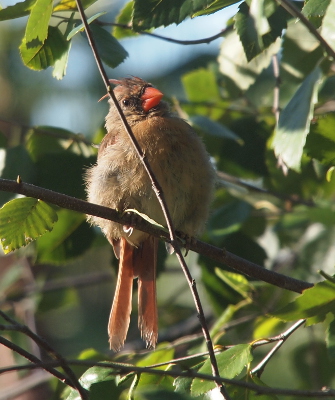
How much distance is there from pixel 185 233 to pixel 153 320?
0.52 metres

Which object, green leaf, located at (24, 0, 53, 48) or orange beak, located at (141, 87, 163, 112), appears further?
orange beak, located at (141, 87, 163, 112)

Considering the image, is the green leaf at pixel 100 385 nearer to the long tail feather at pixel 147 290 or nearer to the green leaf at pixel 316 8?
the long tail feather at pixel 147 290

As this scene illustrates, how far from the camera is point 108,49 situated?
2957mm

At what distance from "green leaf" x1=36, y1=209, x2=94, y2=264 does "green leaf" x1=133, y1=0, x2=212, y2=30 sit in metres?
1.32

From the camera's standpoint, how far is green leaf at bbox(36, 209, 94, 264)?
3.57 meters

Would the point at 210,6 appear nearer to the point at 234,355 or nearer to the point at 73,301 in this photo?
the point at 234,355

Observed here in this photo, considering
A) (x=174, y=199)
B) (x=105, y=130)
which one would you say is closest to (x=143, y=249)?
(x=174, y=199)

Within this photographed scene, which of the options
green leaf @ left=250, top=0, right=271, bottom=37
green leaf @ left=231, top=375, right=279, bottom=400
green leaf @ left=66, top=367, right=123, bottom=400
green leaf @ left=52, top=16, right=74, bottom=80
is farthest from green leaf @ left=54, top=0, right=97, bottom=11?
green leaf @ left=231, top=375, right=279, bottom=400

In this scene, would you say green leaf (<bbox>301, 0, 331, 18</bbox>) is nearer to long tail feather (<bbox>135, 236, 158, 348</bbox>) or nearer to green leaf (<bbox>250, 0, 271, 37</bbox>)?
green leaf (<bbox>250, 0, 271, 37</bbox>)

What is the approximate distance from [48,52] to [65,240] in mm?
1183

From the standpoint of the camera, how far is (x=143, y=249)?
392 cm

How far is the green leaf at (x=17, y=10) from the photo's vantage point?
268 centimetres

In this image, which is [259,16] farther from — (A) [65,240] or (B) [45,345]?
(A) [65,240]

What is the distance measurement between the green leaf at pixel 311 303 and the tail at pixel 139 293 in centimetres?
128
